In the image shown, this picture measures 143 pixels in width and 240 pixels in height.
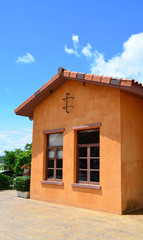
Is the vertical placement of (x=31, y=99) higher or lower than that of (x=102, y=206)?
higher

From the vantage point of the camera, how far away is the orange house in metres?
8.14

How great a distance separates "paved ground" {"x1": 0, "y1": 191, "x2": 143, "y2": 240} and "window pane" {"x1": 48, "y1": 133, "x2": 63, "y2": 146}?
8.82 feet

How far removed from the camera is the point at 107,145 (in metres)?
8.41

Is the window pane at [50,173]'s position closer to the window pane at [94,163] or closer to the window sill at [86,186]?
the window sill at [86,186]

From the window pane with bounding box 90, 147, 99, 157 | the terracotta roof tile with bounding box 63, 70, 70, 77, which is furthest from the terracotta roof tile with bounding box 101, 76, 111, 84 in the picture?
the window pane with bounding box 90, 147, 99, 157

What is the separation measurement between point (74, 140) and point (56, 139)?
127 cm

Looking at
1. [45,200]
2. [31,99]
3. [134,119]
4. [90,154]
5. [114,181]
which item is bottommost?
[45,200]

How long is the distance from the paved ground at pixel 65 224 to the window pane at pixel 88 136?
8.01 ft

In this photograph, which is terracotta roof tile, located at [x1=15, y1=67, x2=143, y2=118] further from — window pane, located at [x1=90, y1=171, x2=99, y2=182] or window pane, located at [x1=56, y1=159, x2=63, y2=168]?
window pane, located at [x1=90, y1=171, x2=99, y2=182]

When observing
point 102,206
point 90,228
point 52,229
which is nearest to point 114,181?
point 102,206

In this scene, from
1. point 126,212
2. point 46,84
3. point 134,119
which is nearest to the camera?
point 126,212

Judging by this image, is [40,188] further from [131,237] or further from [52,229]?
[131,237]

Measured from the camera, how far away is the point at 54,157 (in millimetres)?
10500

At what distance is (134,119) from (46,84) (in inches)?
152
